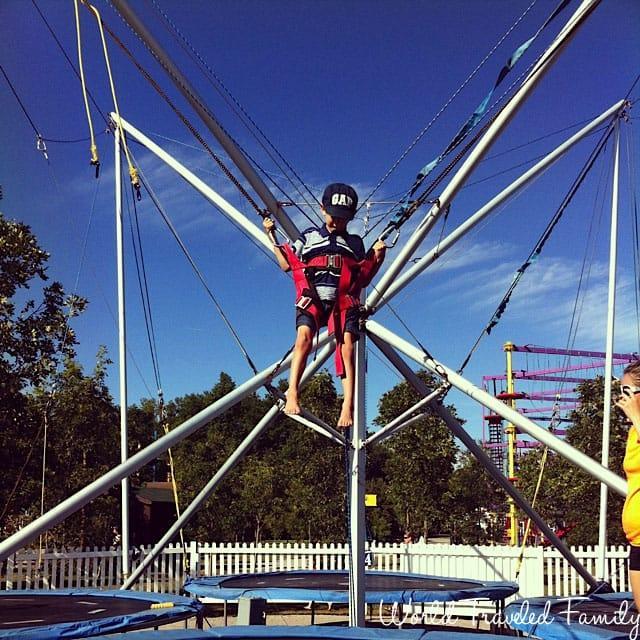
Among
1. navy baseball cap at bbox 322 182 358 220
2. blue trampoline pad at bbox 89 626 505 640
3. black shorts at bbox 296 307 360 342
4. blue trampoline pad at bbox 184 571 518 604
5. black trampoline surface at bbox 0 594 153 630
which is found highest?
navy baseball cap at bbox 322 182 358 220

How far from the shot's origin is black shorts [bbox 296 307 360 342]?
427 centimetres

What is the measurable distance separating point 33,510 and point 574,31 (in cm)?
1069

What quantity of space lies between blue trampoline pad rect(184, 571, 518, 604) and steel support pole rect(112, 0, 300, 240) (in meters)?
3.25

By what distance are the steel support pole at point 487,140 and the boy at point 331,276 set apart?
105cm

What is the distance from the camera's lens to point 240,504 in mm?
16125

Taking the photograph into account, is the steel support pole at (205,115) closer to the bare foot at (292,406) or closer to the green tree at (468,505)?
the bare foot at (292,406)

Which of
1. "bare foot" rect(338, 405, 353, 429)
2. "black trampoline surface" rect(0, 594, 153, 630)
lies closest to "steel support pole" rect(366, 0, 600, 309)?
"bare foot" rect(338, 405, 353, 429)

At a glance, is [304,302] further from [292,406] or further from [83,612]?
[83,612]

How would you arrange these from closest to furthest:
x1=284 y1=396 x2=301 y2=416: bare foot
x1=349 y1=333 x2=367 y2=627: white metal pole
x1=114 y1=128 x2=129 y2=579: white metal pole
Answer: x1=284 y1=396 x2=301 y2=416: bare foot, x1=349 y1=333 x2=367 y2=627: white metal pole, x1=114 y1=128 x2=129 y2=579: white metal pole

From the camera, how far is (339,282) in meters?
4.30

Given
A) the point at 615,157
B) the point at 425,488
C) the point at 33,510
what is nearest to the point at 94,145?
the point at 615,157

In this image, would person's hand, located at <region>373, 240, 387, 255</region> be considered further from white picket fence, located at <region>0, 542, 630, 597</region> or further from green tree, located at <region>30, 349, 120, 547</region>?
green tree, located at <region>30, 349, 120, 547</region>

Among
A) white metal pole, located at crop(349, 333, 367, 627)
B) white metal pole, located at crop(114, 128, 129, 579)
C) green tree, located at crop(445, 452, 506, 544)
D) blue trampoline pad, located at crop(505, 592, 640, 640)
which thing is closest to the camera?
blue trampoline pad, located at crop(505, 592, 640, 640)

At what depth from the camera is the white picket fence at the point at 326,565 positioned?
32.0 feet
